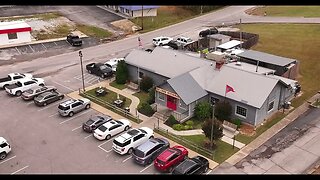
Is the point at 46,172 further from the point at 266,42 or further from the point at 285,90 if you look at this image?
the point at 266,42

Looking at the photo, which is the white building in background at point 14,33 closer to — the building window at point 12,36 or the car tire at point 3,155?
the building window at point 12,36

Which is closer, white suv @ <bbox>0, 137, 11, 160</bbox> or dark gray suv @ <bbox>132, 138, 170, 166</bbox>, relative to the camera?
dark gray suv @ <bbox>132, 138, 170, 166</bbox>

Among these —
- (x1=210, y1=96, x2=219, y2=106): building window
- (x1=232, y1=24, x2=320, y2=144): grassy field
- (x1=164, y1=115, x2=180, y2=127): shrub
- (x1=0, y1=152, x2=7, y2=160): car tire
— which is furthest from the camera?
(x1=232, y1=24, x2=320, y2=144): grassy field

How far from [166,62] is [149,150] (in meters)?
15.1

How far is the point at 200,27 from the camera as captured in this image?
6825cm

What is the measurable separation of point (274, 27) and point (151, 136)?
4484 cm

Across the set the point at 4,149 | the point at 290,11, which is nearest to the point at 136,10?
the point at 290,11

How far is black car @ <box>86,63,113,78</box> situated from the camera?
146 feet

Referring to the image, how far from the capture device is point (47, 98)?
37.2m

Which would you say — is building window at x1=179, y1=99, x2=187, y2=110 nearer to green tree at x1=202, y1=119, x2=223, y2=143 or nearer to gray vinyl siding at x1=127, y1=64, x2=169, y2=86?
gray vinyl siding at x1=127, y1=64, x2=169, y2=86

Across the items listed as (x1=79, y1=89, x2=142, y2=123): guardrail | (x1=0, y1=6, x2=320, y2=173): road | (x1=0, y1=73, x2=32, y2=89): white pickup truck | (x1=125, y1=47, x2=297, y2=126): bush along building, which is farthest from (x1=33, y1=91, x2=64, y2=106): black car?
(x1=125, y1=47, x2=297, y2=126): bush along building

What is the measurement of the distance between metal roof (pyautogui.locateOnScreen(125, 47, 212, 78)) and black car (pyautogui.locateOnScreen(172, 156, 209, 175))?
13.4m

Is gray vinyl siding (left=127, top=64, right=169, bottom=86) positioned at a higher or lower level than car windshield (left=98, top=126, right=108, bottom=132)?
higher

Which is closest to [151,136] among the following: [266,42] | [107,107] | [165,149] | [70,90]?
[165,149]
